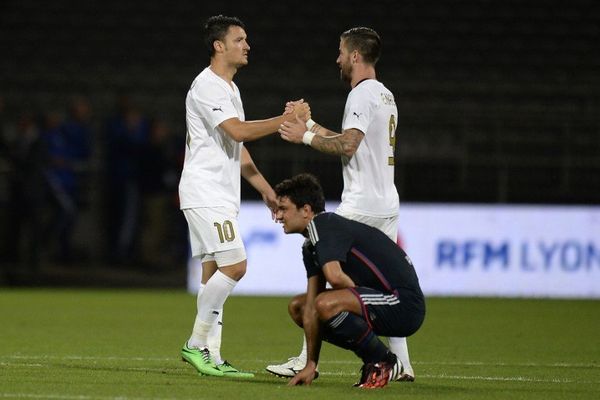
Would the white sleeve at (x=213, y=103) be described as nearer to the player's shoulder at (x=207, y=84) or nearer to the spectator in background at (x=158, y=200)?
the player's shoulder at (x=207, y=84)

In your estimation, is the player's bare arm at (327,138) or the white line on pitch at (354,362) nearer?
the player's bare arm at (327,138)

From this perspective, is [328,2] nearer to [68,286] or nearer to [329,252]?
[68,286]

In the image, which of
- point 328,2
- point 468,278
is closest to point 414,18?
point 328,2

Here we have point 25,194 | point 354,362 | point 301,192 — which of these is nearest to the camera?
point 301,192

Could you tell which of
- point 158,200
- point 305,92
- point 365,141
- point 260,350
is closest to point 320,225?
point 365,141

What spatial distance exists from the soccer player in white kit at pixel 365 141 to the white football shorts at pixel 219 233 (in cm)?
68

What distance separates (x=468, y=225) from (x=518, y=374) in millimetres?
8078

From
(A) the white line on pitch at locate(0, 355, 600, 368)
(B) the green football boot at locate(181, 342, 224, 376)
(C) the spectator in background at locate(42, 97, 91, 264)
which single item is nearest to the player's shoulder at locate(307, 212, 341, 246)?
(B) the green football boot at locate(181, 342, 224, 376)

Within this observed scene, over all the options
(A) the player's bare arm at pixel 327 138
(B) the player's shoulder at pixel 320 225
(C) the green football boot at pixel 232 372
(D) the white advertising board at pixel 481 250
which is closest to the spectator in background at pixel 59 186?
(D) the white advertising board at pixel 481 250

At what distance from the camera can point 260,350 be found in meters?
9.54

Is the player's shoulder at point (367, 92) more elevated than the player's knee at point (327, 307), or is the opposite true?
the player's shoulder at point (367, 92)

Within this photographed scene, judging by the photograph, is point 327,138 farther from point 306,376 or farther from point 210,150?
point 306,376

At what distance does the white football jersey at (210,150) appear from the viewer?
7.64m

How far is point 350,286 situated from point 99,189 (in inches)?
441
